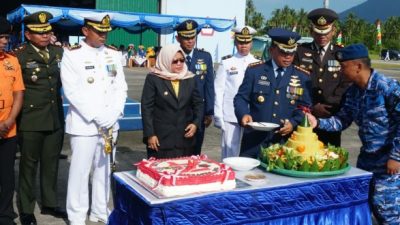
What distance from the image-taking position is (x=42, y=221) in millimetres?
4285

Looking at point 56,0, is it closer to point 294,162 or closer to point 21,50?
point 21,50

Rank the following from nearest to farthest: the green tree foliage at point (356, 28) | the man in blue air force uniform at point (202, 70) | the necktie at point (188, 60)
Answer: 1. the man in blue air force uniform at point (202, 70)
2. the necktie at point (188, 60)
3. the green tree foliage at point (356, 28)

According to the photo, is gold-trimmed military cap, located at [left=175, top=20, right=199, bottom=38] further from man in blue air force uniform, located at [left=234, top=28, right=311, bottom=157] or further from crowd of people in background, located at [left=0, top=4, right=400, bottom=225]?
man in blue air force uniform, located at [left=234, top=28, right=311, bottom=157]

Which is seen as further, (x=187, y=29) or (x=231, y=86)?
(x=231, y=86)

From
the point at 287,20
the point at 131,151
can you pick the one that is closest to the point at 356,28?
the point at 287,20

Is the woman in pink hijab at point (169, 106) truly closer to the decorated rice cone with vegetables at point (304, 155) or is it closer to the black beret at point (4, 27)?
the decorated rice cone with vegetables at point (304, 155)

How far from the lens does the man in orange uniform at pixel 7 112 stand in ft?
12.1

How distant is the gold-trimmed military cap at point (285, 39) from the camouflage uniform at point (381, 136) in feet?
2.01

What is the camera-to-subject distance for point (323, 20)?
4.20 metres

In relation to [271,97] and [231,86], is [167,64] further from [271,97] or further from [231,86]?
[231,86]

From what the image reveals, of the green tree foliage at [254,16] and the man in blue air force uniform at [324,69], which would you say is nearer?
the man in blue air force uniform at [324,69]

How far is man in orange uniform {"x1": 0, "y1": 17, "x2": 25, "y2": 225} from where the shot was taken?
12.1 ft

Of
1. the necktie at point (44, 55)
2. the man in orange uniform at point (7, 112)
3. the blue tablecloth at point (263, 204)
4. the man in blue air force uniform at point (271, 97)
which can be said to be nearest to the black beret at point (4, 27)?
the man in orange uniform at point (7, 112)

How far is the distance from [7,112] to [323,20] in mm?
2857
